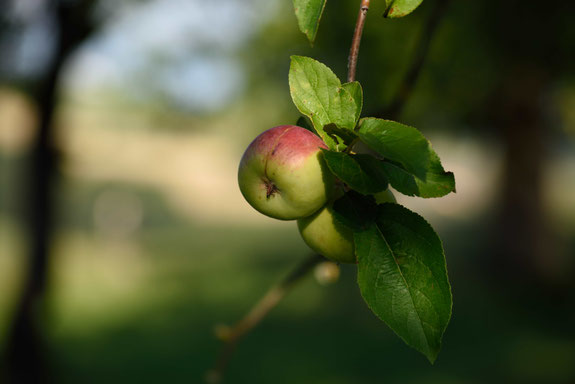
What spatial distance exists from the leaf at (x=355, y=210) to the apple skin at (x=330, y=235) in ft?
0.08

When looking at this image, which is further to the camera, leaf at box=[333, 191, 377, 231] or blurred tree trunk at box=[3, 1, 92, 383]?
blurred tree trunk at box=[3, 1, 92, 383]

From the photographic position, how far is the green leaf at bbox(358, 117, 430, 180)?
0.49 metres

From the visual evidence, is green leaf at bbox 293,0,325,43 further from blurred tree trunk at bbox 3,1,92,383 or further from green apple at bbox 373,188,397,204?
blurred tree trunk at bbox 3,1,92,383

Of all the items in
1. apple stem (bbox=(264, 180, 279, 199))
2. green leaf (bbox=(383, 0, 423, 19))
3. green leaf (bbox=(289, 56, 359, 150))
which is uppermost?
green leaf (bbox=(383, 0, 423, 19))

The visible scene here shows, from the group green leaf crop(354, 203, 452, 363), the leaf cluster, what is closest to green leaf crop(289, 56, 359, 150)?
the leaf cluster

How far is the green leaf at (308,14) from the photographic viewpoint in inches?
21.8

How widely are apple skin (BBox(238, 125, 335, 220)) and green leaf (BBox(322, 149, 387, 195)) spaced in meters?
0.05

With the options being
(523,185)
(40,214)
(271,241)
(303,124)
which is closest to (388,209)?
(303,124)

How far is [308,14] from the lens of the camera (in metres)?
0.56

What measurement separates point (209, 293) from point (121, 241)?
2858 mm

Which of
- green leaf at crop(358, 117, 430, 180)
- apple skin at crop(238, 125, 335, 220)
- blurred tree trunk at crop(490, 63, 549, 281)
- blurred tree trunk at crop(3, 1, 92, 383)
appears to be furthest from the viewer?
blurred tree trunk at crop(490, 63, 549, 281)

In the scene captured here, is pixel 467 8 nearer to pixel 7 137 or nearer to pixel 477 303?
pixel 477 303

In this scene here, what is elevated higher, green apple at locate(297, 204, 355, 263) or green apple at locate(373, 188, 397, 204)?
green apple at locate(373, 188, 397, 204)

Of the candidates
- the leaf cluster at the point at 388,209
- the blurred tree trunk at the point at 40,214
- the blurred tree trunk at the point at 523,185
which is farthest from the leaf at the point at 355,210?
the blurred tree trunk at the point at 523,185
